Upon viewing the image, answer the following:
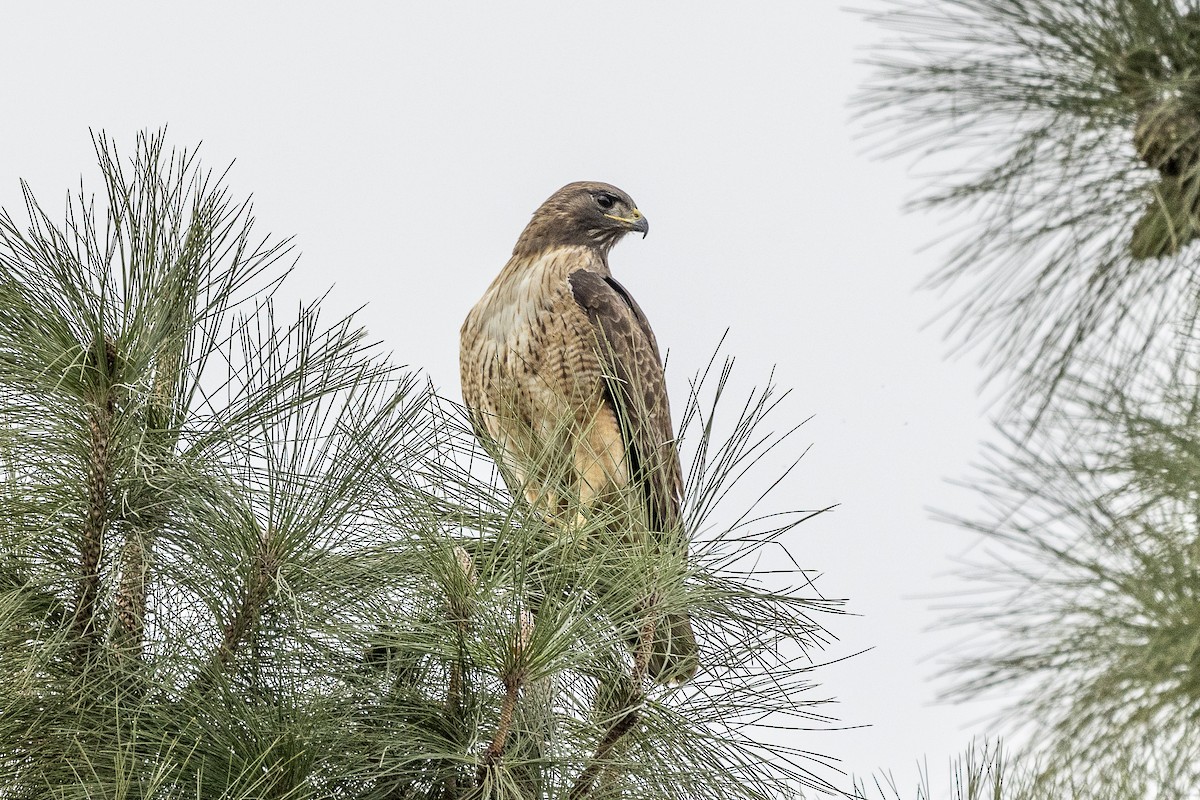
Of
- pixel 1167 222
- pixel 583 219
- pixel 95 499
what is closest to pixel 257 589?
pixel 95 499

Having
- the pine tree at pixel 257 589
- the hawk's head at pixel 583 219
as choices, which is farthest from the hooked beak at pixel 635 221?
the pine tree at pixel 257 589

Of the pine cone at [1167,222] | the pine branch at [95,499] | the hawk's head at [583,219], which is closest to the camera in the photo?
the pine cone at [1167,222]

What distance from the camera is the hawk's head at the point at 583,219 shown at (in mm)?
6207

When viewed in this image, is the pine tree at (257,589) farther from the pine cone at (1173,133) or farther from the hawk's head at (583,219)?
the hawk's head at (583,219)

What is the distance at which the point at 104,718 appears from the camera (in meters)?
2.95

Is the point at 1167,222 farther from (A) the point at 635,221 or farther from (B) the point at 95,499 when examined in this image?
(A) the point at 635,221

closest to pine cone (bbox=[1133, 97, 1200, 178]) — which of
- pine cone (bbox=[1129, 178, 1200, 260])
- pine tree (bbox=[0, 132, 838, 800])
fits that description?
pine cone (bbox=[1129, 178, 1200, 260])

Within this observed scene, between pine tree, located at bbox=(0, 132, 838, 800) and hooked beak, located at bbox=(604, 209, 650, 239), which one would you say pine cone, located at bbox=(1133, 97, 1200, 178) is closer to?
pine tree, located at bbox=(0, 132, 838, 800)

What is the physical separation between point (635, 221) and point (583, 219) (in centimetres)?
24

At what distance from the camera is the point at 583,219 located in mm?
6273

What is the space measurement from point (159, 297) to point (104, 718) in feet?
2.92

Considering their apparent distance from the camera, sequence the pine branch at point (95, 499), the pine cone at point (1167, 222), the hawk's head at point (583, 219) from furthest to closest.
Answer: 1. the hawk's head at point (583, 219)
2. the pine branch at point (95, 499)
3. the pine cone at point (1167, 222)

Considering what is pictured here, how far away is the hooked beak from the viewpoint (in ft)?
20.7

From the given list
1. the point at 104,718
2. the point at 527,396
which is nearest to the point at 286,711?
the point at 104,718
